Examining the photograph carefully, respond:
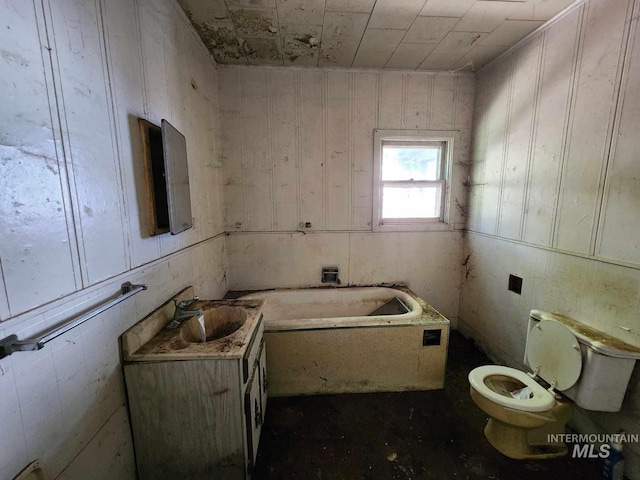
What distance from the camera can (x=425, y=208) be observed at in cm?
281

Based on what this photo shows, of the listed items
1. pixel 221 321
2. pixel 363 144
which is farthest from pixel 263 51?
pixel 221 321

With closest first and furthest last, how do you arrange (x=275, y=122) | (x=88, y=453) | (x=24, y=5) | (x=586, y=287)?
(x=24, y=5) < (x=88, y=453) < (x=586, y=287) < (x=275, y=122)

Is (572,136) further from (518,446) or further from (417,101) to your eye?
(518,446)

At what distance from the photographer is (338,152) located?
2584 millimetres

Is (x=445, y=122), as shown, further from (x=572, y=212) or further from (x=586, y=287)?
(x=586, y=287)

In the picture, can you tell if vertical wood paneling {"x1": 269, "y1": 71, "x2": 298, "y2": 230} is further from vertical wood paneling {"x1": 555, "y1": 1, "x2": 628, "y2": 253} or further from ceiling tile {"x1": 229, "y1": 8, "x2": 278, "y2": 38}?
vertical wood paneling {"x1": 555, "y1": 1, "x2": 628, "y2": 253}

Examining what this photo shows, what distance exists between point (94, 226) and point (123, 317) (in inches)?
16.1

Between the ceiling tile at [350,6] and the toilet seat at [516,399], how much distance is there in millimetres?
2347

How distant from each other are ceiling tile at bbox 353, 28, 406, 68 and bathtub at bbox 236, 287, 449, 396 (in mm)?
2085

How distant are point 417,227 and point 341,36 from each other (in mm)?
1776

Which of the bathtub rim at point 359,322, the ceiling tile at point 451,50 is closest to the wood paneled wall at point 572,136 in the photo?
the ceiling tile at point 451,50

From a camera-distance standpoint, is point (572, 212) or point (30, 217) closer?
point (30, 217)

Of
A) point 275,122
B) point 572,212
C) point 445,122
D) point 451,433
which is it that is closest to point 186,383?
point 451,433

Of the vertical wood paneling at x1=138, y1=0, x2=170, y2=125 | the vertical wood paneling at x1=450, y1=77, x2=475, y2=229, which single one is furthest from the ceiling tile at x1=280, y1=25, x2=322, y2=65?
the vertical wood paneling at x1=450, y1=77, x2=475, y2=229
